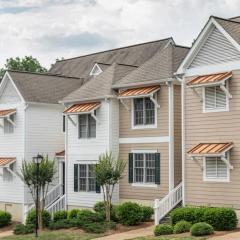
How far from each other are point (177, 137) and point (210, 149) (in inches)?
155

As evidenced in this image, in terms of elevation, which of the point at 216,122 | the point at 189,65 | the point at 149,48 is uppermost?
the point at 149,48

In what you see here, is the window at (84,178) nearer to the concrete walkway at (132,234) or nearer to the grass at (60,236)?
the grass at (60,236)

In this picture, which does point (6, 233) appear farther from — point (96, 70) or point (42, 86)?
point (96, 70)

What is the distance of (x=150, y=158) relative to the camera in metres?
30.3

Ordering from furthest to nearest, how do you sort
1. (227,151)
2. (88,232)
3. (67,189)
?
1. (67,189)
2. (88,232)
3. (227,151)

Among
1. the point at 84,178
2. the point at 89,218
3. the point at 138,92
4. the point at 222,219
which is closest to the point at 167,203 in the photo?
the point at 89,218

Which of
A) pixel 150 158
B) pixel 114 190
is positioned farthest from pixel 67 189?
pixel 150 158

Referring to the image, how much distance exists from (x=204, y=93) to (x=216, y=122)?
1.49 m

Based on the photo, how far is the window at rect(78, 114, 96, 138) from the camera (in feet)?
109

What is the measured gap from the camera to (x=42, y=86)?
1490 inches

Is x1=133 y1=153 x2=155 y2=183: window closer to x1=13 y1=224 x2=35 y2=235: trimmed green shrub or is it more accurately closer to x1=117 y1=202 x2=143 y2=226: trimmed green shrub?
x1=117 y1=202 x2=143 y2=226: trimmed green shrub

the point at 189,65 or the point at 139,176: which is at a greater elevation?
the point at 189,65

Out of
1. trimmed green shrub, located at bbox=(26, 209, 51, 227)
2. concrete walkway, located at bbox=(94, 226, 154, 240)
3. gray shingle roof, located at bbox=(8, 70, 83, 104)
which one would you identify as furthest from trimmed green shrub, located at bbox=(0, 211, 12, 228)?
concrete walkway, located at bbox=(94, 226, 154, 240)

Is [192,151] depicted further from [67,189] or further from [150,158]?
[67,189]
